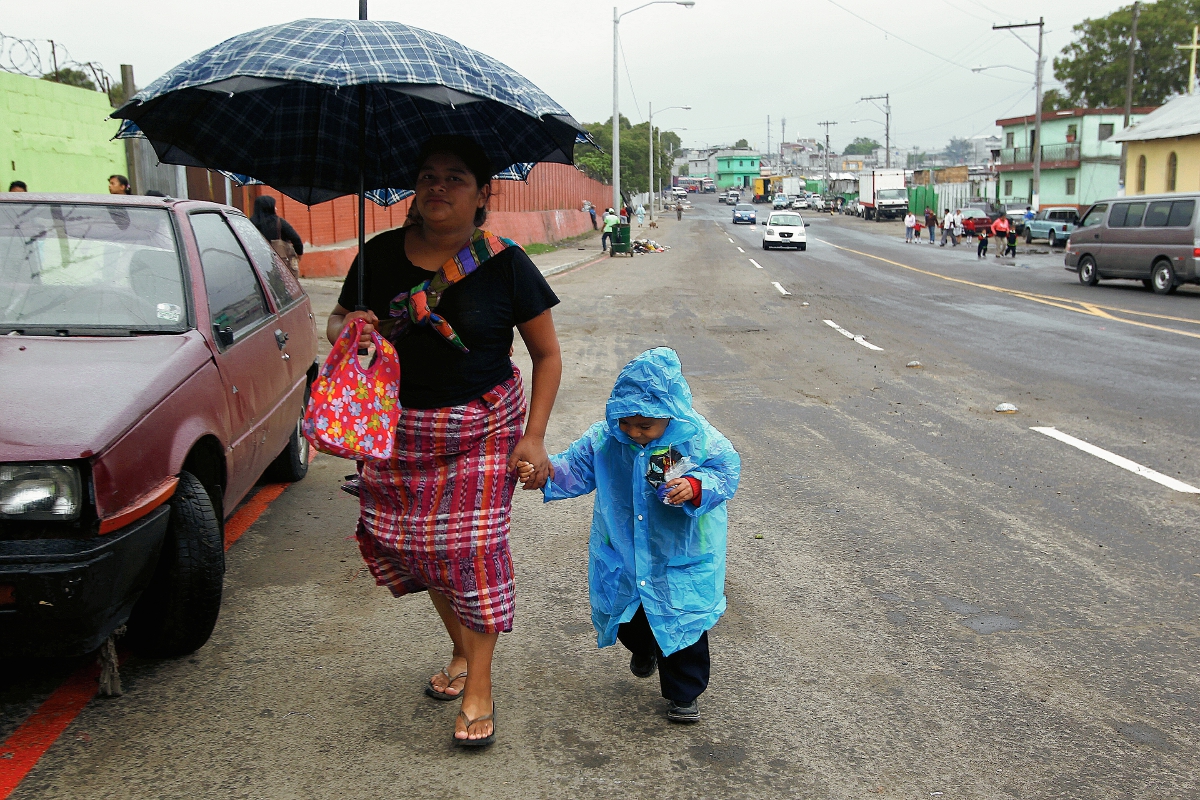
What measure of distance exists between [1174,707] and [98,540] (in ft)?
11.5

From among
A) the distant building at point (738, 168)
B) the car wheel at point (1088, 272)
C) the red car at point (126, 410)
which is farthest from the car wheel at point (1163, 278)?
the distant building at point (738, 168)

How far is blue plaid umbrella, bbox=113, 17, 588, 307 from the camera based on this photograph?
2.89 metres

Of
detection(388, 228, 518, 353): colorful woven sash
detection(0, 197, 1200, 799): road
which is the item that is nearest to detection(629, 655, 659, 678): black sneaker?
detection(0, 197, 1200, 799): road

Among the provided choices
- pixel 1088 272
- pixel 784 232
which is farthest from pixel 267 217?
pixel 784 232

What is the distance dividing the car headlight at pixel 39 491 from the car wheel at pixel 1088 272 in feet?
76.5

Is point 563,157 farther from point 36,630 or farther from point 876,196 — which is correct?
point 876,196

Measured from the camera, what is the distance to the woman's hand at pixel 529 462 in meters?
3.14

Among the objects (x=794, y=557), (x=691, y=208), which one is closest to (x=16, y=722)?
(x=794, y=557)

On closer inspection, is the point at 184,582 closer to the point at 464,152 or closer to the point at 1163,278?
the point at 464,152

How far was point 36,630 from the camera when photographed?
118 inches

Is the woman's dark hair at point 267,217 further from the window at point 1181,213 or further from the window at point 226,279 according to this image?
the window at point 1181,213

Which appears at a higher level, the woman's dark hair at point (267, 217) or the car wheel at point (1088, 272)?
the woman's dark hair at point (267, 217)

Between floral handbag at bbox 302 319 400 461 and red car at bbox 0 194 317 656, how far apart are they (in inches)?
27.3

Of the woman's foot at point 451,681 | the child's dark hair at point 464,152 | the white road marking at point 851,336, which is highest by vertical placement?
the child's dark hair at point 464,152
